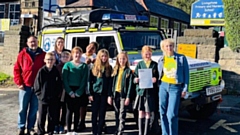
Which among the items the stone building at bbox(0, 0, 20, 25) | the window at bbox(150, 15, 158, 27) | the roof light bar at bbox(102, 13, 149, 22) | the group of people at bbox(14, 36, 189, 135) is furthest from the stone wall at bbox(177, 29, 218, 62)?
the window at bbox(150, 15, 158, 27)

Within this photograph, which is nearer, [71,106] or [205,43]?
[71,106]

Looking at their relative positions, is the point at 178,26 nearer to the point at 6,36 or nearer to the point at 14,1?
the point at 14,1

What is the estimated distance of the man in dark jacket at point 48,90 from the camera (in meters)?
5.54

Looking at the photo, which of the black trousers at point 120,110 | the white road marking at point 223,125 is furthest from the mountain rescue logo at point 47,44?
the white road marking at point 223,125

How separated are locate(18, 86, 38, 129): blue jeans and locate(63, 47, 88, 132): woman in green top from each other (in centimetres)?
65

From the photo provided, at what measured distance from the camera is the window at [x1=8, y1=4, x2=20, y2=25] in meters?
22.1

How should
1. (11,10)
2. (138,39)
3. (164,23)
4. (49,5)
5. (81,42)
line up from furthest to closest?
(164,23) < (11,10) < (49,5) < (81,42) < (138,39)

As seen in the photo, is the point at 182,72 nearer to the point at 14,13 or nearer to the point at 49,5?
the point at 49,5

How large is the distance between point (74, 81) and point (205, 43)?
7156 mm

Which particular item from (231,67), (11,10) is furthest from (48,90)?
(11,10)

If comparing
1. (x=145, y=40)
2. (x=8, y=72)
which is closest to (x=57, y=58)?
(x=145, y=40)

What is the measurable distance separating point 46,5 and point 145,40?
406 inches

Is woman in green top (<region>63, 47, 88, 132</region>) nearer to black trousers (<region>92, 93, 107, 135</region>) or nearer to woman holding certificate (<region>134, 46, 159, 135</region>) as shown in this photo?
black trousers (<region>92, 93, 107, 135</region>)

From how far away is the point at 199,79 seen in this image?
6.30m
